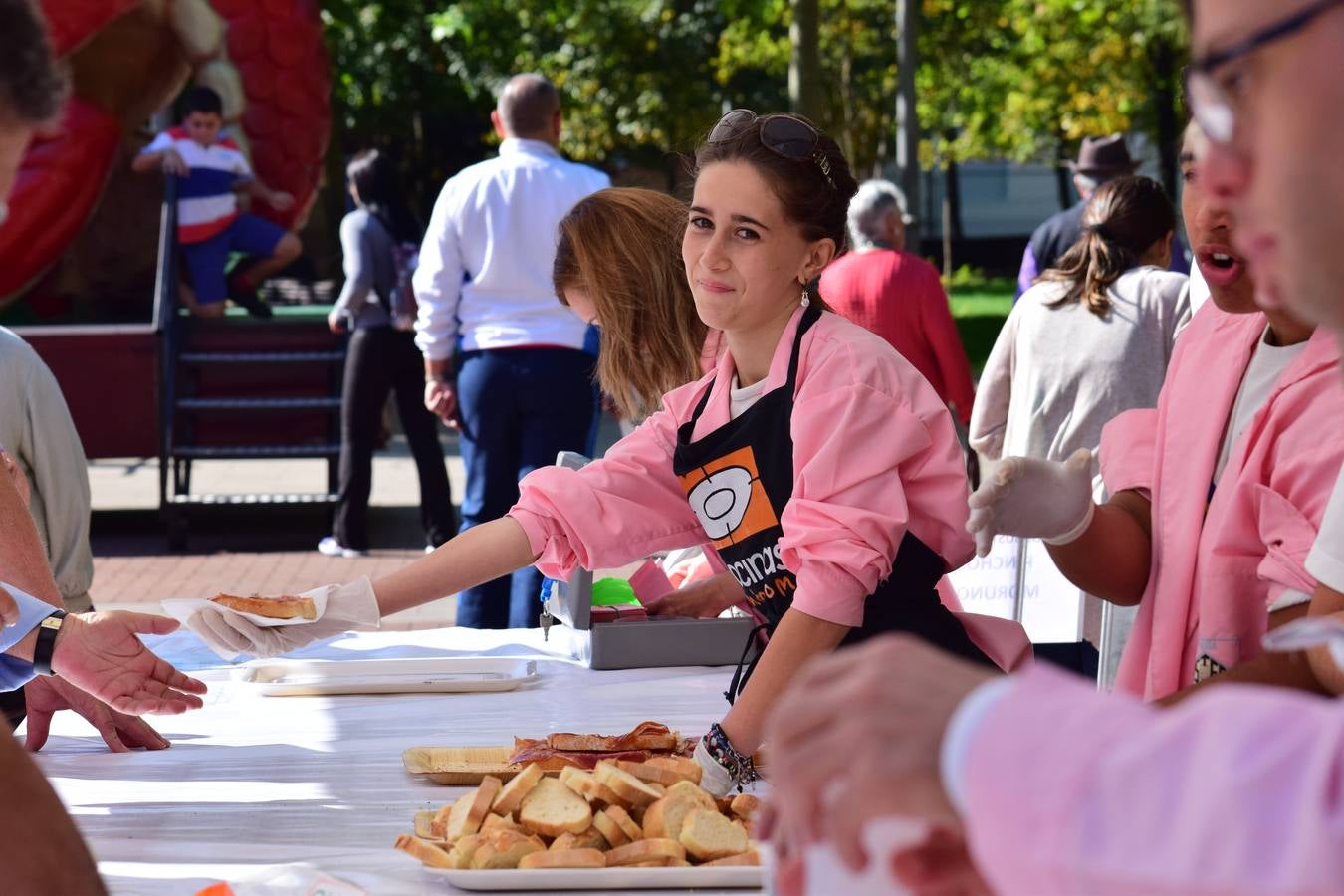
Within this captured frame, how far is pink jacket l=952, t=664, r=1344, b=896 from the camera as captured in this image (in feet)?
2.61

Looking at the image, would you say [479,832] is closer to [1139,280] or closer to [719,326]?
[719,326]

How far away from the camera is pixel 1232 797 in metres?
0.80

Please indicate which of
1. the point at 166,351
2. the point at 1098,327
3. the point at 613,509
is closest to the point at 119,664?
the point at 613,509

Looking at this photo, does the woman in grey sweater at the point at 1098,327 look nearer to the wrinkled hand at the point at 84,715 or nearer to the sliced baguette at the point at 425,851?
the wrinkled hand at the point at 84,715

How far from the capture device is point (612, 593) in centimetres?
362

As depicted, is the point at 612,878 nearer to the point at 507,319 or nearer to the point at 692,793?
the point at 692,793

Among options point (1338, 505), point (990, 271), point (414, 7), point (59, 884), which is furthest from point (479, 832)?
point (990, 271)

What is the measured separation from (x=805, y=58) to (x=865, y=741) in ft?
49.1

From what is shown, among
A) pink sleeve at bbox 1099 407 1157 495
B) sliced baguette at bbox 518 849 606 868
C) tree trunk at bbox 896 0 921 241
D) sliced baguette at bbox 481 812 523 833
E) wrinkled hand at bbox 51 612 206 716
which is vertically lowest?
sliced baguette at bbox 518 849 606 868

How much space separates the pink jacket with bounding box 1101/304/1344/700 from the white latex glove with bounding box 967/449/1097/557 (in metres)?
0.13

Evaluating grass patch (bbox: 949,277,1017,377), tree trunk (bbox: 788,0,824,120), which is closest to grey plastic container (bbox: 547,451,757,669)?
tree trunk (bbox: 788,0,824,120)

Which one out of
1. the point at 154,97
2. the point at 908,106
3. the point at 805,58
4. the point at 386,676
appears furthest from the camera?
the point at 908,106

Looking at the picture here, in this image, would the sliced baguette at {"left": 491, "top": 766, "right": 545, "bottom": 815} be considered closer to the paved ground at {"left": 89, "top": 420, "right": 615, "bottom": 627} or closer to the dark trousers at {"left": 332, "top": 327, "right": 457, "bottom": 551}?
the paved ground at {"left": 89, "top": 420, "right": 615, "bottom": 627}

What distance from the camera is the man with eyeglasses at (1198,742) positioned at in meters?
0.80
